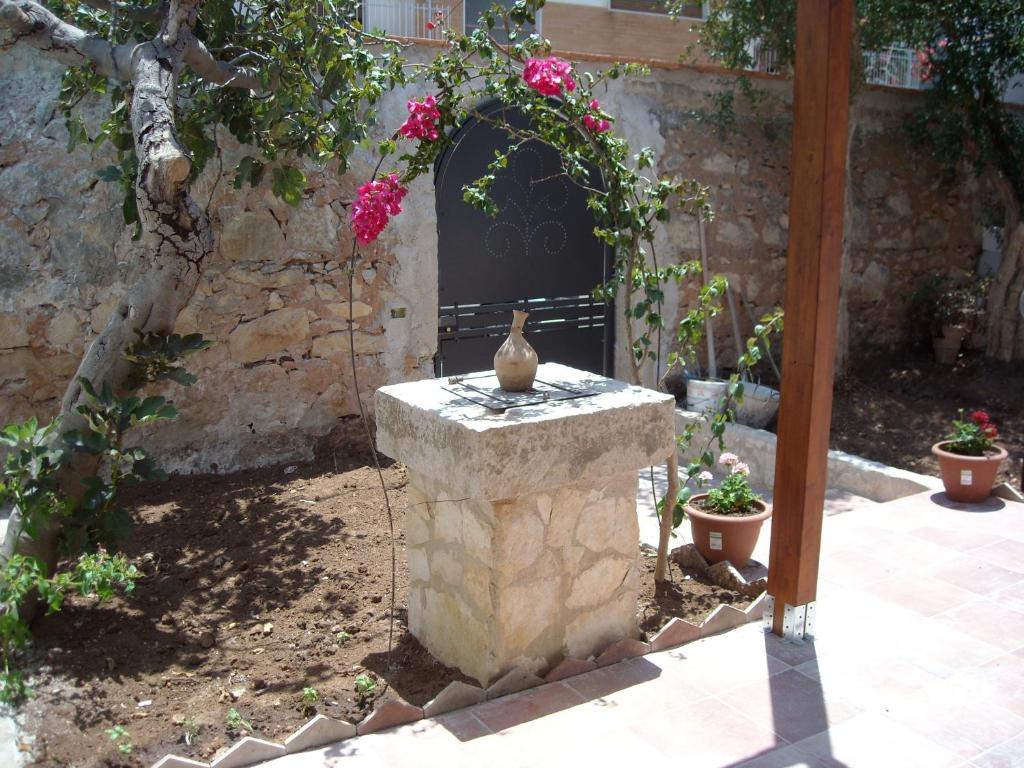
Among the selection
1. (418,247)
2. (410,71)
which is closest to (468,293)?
(418,247)

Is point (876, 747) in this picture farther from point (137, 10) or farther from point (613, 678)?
point (137, 10)

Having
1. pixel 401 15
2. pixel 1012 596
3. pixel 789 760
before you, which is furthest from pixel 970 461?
pixel 401 15

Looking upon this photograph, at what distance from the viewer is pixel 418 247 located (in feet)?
20.6

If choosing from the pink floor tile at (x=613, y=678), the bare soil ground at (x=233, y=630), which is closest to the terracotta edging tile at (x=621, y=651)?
the pink floor tile at (x=613, y=678)

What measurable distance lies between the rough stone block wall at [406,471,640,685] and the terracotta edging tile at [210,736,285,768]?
771 mm

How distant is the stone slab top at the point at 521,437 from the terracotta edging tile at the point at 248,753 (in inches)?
38.6

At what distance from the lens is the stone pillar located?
3229 millimetres

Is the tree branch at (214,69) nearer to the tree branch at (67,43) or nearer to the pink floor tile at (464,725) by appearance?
the tree branch at (67,43)

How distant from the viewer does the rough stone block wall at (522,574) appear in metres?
3.31

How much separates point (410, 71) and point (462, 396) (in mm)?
3283

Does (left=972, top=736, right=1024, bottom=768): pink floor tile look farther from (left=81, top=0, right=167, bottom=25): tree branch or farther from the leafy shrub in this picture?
(left=81, top=0, right=167, bottom=25): tree branch

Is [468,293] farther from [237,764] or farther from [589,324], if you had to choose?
[237,764]

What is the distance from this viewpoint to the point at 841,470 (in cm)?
609

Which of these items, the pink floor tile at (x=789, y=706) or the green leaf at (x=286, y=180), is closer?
the pink floor tile at (x=789, y=706)
